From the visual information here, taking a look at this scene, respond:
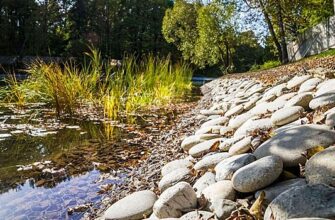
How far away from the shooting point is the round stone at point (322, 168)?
4.23 feet

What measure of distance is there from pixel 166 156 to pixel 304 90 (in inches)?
48.1

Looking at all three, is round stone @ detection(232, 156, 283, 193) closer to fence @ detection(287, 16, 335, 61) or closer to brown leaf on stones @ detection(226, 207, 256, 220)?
brown leaf on stones @ detection(226, 207, 256, 220)

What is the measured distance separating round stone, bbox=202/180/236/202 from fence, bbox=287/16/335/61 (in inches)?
440

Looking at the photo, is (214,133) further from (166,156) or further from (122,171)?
(122,171)

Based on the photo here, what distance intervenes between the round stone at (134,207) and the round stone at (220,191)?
0.34 meters

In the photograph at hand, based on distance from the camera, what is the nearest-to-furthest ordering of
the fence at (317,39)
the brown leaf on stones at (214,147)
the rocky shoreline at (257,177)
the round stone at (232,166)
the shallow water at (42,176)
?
the rocky shoreline at (257,177)
the round stone at (232,166)
the shallow water at (42,176)
the brown leaf on stones at (214,147)
the fence at (317,39)

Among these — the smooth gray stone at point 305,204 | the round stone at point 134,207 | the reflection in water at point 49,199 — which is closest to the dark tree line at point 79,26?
the reflection in water at point 49,199

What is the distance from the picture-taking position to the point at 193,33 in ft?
68.3

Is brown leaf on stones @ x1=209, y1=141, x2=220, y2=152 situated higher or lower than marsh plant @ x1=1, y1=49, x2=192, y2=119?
lower

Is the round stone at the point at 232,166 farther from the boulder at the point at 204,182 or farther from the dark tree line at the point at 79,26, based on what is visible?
the dark tree line at the point at 79,26

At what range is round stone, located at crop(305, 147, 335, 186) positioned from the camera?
129 cm

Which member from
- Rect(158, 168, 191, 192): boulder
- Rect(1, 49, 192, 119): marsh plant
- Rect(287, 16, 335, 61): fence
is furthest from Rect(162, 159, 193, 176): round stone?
Rect(287, 16, 335, 61): fence

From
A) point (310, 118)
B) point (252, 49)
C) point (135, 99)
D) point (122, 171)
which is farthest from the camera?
Answer: point (252, 49)

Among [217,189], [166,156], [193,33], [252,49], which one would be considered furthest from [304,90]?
[252,49]
